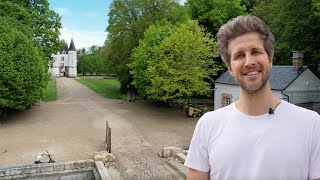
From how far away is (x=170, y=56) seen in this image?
27.2m

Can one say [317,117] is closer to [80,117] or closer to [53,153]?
[53,153]

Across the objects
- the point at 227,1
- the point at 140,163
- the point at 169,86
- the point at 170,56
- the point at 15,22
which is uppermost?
the point at 227,1

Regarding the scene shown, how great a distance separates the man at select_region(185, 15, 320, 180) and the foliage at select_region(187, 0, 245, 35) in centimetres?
3506

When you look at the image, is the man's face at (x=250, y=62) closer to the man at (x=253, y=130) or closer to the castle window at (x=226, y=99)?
the man at (x=253, y=130)

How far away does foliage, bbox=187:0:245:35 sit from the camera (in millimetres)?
36500

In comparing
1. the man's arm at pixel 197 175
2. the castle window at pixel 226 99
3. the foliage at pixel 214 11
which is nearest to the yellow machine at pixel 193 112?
the castle window at pixel 226 99

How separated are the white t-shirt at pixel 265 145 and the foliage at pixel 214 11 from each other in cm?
3517

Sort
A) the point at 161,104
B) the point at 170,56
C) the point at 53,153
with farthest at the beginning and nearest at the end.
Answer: the point at 161,104, the point at 170,56, the point at 53,153

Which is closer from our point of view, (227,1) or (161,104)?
(161,104)

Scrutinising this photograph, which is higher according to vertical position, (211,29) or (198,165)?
(211,29)

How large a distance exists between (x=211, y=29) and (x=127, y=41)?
9579 millimetres

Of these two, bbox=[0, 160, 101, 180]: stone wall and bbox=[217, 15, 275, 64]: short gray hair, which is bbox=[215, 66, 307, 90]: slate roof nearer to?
bbox=[0, 160, 101, 180]: stone wall

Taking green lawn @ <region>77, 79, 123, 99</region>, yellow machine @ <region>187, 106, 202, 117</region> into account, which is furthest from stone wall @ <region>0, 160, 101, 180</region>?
green lawn @ <region>77, 79, 123, 99</region>

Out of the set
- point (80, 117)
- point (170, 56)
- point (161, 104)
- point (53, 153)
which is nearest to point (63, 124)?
Answer: point (80, 117)
